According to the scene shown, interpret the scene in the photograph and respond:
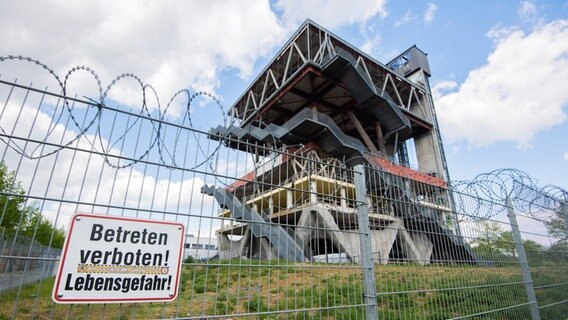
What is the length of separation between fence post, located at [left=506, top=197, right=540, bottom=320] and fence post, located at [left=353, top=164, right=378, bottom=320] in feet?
11.9

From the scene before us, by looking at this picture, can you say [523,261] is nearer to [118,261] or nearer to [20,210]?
[118,261]

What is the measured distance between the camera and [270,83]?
90.5 feet

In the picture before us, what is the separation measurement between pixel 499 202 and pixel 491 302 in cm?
196

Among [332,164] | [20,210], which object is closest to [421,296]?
[332,164]

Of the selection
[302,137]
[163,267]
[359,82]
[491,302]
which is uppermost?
[359,82]

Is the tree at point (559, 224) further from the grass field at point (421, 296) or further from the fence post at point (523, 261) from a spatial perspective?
the fence post at point (523, 261)

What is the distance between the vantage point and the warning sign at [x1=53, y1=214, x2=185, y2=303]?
1.95 metres

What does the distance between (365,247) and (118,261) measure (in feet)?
7.88

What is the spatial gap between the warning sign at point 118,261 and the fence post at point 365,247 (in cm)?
196

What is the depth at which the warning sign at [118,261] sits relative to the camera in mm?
1948

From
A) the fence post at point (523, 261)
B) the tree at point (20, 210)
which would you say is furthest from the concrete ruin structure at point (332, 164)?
the fence post at point (523, 261)

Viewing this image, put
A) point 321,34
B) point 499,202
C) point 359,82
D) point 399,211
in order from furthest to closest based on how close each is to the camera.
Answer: point 321,34
point 359,82
point 499,202
point 399,211

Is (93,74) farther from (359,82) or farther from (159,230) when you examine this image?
(359,82)

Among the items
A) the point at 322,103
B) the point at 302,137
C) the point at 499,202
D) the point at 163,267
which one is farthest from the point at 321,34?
the point at 163,267
